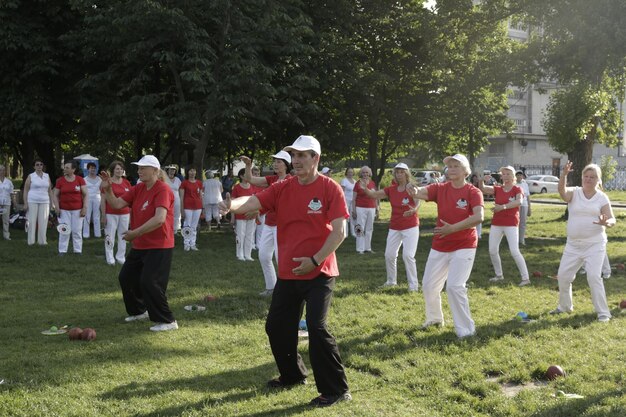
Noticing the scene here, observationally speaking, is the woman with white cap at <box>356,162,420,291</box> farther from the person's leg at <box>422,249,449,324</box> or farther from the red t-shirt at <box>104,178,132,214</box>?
the red t-shirt at <box>104,178,132,214</box>

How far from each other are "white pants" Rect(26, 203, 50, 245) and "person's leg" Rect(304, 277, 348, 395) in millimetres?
12456

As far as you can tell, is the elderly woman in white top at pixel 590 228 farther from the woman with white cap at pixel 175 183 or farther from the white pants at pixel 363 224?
the woman with white cap at pixel 175 183

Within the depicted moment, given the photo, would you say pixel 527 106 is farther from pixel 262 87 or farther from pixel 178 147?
pixel 262 87

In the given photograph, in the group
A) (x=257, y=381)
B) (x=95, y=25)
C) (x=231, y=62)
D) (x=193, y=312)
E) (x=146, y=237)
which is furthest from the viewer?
(x=95, y=25)

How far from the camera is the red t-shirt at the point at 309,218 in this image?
6.16m

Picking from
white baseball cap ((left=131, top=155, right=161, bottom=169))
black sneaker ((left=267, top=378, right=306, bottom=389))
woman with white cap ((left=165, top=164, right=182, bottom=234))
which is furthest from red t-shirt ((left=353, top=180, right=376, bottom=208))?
black sneaker ((left=267, top=378, right=306, bottom=389))

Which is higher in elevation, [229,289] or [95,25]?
[95,25]

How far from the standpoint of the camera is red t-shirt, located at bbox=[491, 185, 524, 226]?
1309 centimetres

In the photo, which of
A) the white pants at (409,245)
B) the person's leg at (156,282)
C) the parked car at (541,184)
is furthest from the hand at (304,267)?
the parked car at (541,184)

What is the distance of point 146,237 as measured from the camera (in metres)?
8.83

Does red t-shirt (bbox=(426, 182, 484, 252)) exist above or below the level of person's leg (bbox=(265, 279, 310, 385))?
above

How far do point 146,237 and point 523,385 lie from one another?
4.56 m

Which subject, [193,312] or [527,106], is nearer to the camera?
[193,312]

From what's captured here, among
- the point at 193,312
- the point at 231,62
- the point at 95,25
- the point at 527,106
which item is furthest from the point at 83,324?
the point at 527,106
